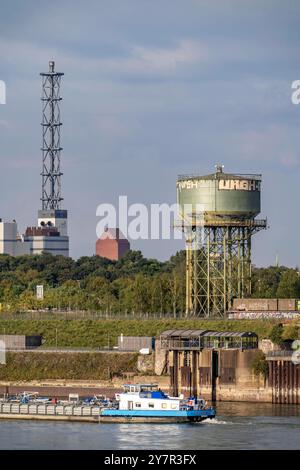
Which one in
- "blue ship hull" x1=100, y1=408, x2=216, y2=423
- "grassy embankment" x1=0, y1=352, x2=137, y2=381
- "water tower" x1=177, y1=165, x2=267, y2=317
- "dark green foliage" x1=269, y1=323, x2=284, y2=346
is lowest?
"blue ship hull" x1=100, y1=408, x2=216, y2=423

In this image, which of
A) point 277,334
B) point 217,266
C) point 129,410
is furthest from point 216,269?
point 129,410

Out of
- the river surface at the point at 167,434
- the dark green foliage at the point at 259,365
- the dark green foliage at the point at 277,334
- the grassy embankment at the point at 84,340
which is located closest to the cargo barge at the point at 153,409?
the river surface at the point at 167,434

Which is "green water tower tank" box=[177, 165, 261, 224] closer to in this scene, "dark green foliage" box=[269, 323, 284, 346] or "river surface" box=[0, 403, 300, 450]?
"dark green foliage" box=[269, 323, 284, 346]

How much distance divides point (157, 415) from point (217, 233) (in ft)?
184

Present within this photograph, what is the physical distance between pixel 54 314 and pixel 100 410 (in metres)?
60.9

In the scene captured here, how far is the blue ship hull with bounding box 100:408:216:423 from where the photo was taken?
442 feet

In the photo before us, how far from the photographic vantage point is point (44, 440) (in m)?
123

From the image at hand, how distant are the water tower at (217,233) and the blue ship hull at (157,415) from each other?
2006 inches

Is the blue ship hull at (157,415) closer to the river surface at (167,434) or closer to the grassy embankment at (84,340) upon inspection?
the river surface at (167,434)

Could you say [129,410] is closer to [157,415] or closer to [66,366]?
[157,415]

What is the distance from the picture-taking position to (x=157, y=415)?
136000mm

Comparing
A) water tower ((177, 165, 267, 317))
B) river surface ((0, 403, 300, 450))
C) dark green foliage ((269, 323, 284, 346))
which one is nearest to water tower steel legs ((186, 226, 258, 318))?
water tower ((177, 165, 267, 317))
